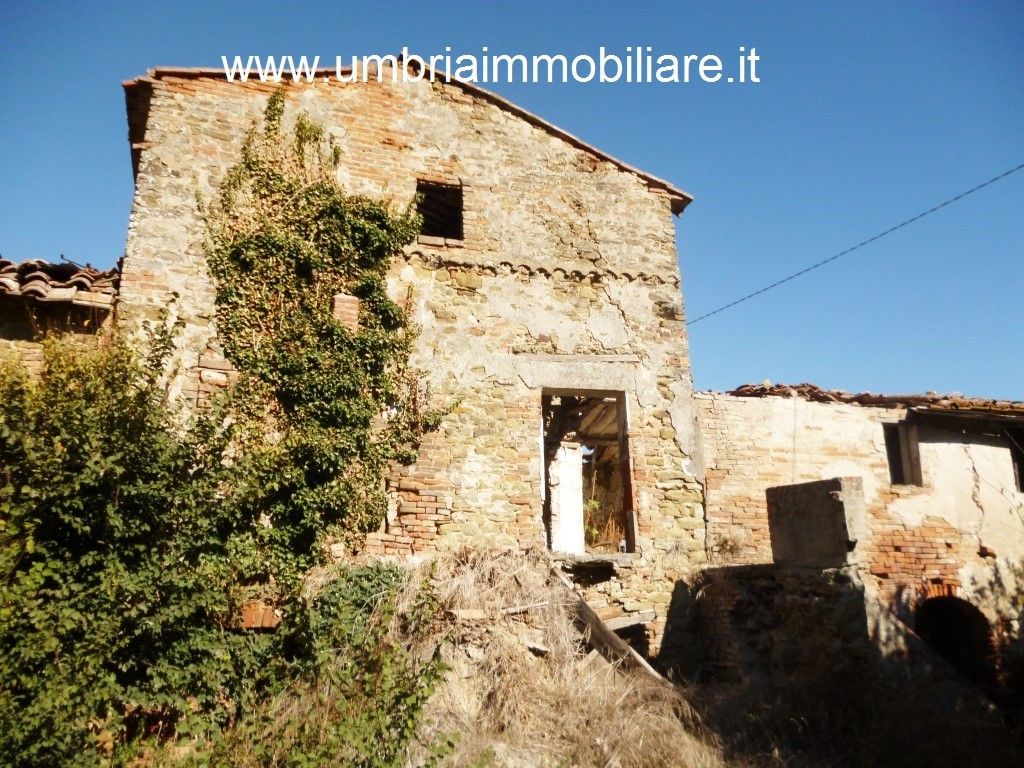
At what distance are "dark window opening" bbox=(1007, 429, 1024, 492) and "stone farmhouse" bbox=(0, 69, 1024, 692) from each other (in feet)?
0.53

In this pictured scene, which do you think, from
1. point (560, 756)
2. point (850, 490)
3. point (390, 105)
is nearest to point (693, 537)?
point (850, 490)

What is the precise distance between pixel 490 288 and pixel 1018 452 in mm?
10543

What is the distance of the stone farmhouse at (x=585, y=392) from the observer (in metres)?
7.55

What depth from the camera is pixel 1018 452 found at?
39.6 feet

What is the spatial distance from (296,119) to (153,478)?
5269 millimetres

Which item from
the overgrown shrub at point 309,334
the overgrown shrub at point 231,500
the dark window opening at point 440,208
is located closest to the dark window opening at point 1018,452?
the dark window opening at point 440,208

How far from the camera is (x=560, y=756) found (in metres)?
5.24

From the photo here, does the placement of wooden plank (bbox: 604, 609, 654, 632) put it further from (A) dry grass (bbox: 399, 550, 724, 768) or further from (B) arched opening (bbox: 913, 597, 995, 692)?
(B) arched opening (bbox: 913, 597, 995, 692)

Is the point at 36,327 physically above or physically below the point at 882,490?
above

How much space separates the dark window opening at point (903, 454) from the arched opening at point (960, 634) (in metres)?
2.06

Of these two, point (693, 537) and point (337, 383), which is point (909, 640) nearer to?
point (693, 537)

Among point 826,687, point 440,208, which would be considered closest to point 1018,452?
point 826,687

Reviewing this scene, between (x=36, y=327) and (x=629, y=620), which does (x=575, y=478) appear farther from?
(x=36, y=327)

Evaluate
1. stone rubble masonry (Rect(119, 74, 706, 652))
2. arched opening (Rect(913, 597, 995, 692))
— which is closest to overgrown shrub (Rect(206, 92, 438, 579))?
stone rubble masonry (Rect(119, 74, 706, 652))
